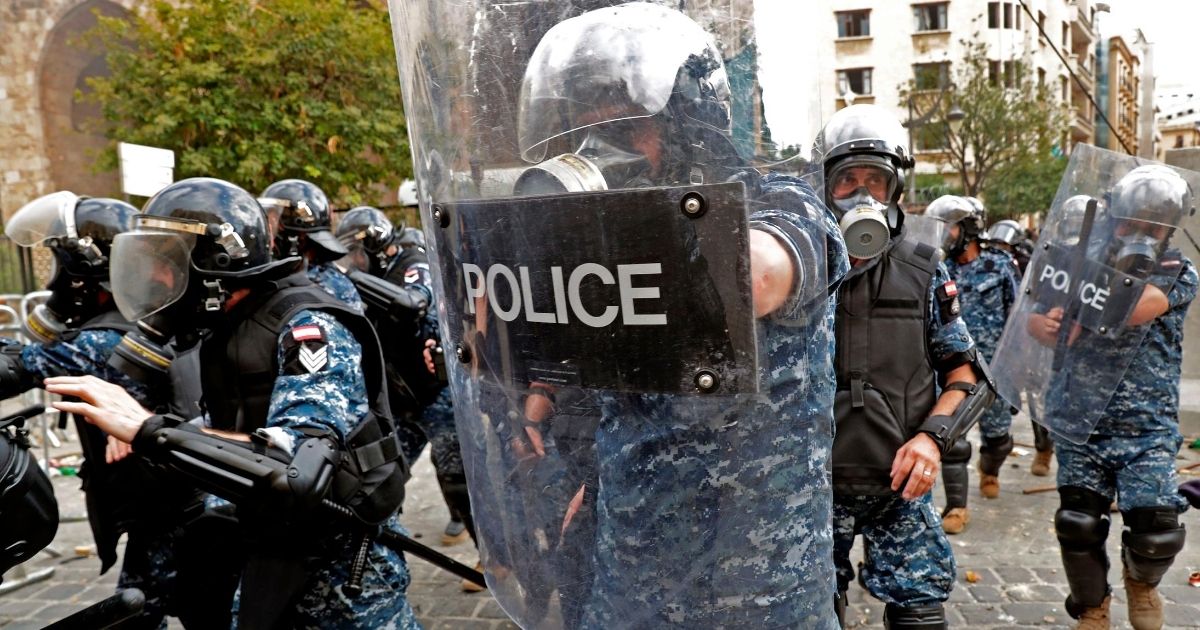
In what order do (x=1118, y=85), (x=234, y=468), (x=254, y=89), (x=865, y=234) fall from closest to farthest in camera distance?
(x=234, y=468)
(x=865, y=234)
(x=254, y=89)
(x=1118, y=85)

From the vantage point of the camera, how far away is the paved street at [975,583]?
3.92 m

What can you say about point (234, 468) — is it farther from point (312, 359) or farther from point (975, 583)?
point (975, 583)

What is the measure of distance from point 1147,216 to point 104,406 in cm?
359

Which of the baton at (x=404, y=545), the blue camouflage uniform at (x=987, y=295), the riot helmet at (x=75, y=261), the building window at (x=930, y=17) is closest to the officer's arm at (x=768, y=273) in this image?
the baton at (x=404, y=545)

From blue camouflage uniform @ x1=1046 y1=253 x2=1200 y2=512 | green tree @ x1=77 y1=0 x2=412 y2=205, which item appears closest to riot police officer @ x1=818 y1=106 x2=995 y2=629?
blue camouflage uniform @ x1=1046 y1=253 x2=1200 y2=512

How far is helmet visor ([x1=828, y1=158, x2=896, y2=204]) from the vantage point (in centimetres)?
279

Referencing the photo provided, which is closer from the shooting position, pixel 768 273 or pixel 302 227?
pixel 768 273

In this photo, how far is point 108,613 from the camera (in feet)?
6.54

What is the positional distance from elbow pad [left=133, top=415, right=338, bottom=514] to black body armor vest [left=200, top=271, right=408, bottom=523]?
0.32 meters

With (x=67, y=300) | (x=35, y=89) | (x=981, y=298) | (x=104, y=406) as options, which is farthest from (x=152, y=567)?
(x=35, y=89)

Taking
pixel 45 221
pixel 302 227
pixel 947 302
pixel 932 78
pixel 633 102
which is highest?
pixel 932 78

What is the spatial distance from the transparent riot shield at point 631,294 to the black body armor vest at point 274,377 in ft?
3.69

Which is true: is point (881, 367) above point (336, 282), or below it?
below

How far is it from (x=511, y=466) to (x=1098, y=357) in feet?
9.76
